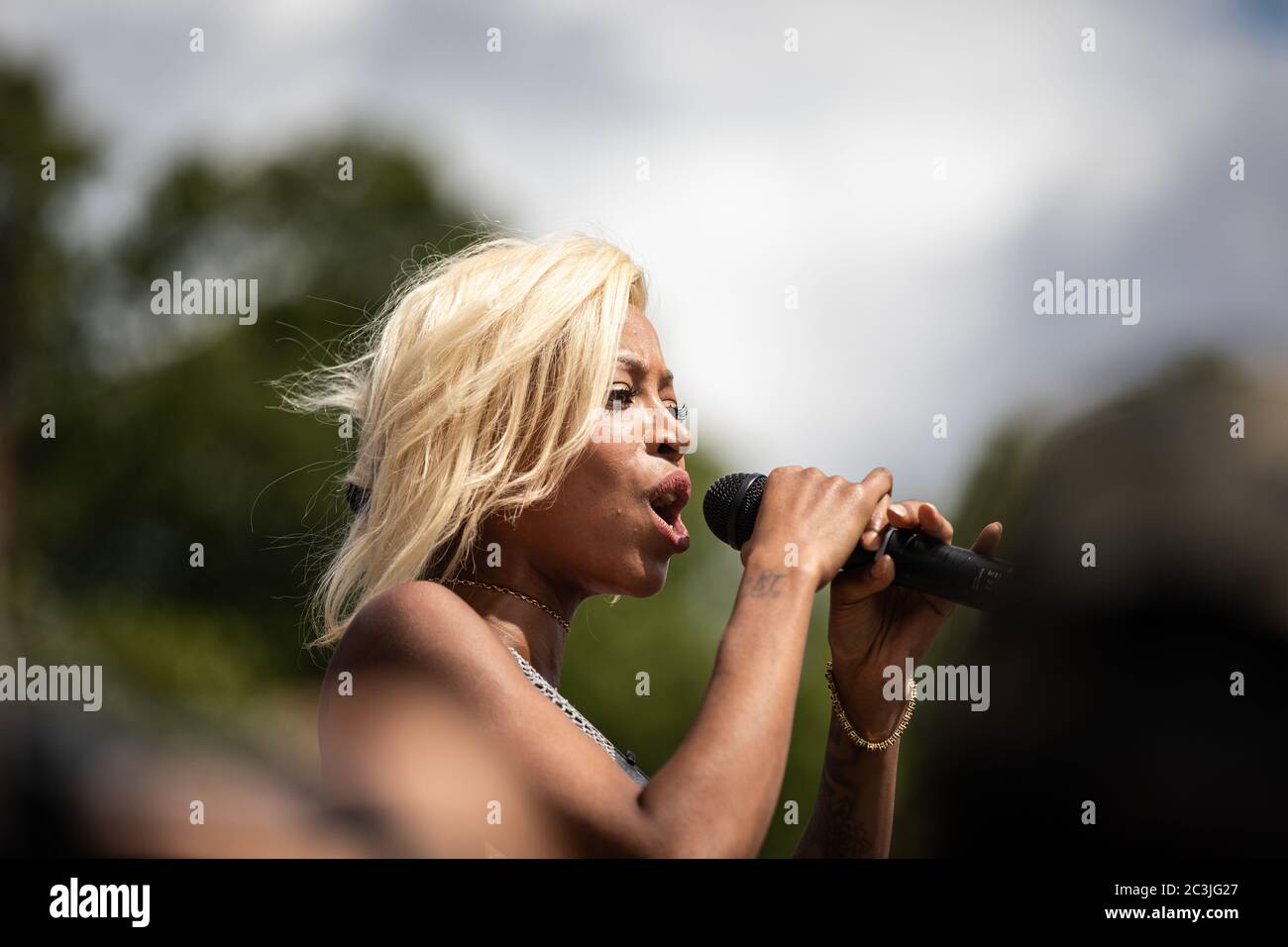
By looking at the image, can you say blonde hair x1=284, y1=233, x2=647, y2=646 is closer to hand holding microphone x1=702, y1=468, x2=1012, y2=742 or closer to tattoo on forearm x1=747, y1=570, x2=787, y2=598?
hand holding microphone x1=702, y1=468, x2=1012, y2=742

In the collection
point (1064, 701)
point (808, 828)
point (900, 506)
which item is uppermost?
point (900, 506)

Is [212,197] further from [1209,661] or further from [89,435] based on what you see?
[1209,661]

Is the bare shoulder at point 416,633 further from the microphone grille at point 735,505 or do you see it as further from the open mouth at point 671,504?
the microphone grille at point 735,505

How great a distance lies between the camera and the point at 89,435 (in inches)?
1092

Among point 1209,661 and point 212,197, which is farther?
point 212,197

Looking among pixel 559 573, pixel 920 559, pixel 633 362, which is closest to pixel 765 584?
pixel 920 559

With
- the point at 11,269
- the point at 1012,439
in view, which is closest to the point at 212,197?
the point at 11,269

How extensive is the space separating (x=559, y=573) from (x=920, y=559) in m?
0.80

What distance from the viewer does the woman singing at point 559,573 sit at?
2268mm

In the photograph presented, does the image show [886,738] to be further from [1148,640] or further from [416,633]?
[416,633]

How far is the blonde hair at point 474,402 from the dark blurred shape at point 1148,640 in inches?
39.7

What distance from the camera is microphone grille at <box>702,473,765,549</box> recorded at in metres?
2.90

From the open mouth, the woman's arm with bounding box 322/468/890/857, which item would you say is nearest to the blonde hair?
the open mouth

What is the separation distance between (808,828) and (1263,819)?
49.8 inches
